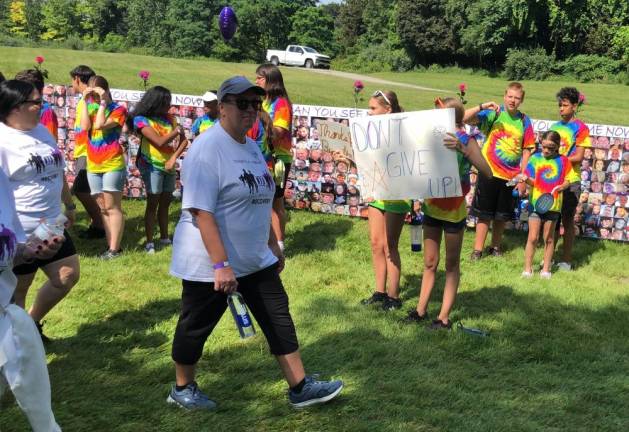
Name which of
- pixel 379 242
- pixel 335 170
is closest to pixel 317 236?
pixel 335 170

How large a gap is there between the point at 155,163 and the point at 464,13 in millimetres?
48108

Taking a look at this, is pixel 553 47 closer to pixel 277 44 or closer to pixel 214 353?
pixel 277 44

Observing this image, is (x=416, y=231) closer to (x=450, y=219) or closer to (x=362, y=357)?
(x=450, y=219)

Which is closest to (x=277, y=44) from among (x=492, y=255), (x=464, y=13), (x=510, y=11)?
(x=464, y=13)

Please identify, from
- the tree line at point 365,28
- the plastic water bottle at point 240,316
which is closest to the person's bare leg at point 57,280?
the plastic water bottle at point 240,316

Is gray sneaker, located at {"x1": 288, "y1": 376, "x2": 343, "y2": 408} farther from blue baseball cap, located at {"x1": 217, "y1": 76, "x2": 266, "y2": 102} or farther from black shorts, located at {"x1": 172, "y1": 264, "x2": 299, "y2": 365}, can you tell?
blue baseball cap, located at {"x1": 217, "y1": 76, "x2": 266, "y2": 102}

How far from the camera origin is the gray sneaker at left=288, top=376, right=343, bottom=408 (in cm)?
375

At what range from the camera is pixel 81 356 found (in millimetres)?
4492

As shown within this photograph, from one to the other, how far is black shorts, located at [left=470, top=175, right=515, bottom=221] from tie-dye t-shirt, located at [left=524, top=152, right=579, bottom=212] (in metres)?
0.44

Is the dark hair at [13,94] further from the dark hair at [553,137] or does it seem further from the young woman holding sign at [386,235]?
the dark hair at [553,137]

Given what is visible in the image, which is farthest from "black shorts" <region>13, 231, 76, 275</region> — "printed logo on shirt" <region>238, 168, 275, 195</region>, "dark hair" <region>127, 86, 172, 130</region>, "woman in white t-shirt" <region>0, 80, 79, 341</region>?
"dark hair" <region>127, 86, 172, 130</region>

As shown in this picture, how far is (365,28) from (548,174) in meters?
67.9

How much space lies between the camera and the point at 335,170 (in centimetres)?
879

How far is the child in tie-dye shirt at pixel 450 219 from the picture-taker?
4605 millimetres
